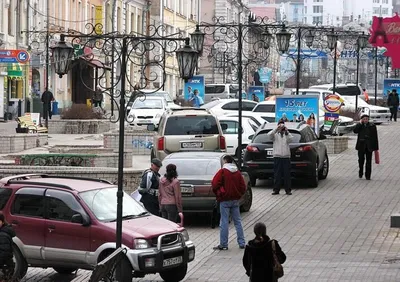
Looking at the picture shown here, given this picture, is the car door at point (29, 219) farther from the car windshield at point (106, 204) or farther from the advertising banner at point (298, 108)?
the advertising banner at point (298, 108)

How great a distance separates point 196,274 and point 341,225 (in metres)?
5.39

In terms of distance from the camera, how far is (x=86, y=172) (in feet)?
74.9

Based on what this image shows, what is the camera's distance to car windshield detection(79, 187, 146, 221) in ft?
51.4

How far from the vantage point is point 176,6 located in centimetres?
8838

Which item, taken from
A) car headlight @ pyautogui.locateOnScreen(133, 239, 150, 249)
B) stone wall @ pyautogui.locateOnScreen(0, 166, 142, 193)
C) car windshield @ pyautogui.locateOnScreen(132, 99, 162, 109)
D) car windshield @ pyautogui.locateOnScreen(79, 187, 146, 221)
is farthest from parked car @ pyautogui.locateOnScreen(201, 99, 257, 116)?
car headlight @ pyautogui.locateOnScreen(133, 239, 150, 249)

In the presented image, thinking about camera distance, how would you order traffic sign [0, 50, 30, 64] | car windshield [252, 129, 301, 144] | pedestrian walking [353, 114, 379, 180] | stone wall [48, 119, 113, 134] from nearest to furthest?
car windshield [252, 129, 301, 144]
pedestrian walking [353, 114, 379, 180]
stone wall [48, 119, 113, 134]
traffic sign [0, 50, 30, 64]

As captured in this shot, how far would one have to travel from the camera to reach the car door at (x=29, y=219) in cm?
1558

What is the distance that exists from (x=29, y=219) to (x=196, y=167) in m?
5.92

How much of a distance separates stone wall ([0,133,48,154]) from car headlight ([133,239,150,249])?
18932 mm

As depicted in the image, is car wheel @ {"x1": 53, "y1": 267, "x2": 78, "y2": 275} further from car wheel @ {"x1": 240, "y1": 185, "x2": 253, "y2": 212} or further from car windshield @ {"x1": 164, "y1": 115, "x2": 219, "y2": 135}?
car windshield @ {"x1": 164, "y1": 115, "x2": 219, "y2": 135}

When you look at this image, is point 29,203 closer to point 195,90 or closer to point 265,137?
point 265,137

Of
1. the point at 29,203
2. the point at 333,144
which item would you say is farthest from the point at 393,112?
Result: the point at 29,203

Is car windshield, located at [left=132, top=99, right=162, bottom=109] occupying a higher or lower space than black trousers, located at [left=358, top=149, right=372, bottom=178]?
higher

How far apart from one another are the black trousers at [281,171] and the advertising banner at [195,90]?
2603 cm
